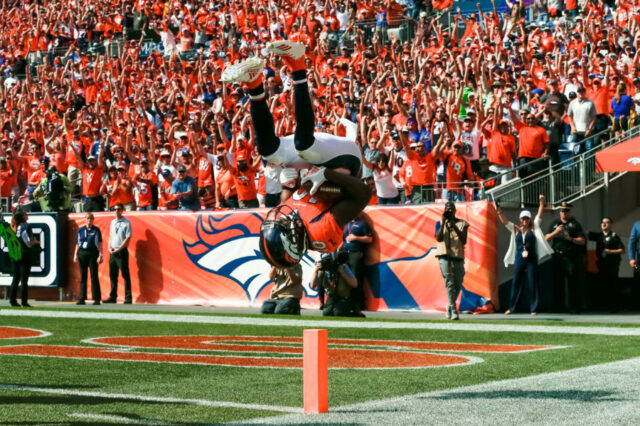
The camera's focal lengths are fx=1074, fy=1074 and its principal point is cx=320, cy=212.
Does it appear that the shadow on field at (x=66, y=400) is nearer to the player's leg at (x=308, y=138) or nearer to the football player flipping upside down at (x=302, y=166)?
the football player flipping upside down at (x=302, y=166)

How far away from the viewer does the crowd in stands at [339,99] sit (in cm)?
1875

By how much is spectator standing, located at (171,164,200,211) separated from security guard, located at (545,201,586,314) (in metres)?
6.76

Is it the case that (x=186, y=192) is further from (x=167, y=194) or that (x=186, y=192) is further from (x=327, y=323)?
(x=327, y=323)

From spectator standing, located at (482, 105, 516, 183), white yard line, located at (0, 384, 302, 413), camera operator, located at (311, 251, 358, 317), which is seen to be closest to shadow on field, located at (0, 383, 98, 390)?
white yard line, located at (0, 384, 302, 413)

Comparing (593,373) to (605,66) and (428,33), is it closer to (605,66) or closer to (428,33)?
(605,66)

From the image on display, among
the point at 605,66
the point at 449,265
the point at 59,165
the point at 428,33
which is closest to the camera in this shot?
the point at 449,265

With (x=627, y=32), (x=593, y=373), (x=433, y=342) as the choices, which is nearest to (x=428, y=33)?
(x=627, y=32)

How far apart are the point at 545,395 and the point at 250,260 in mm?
11668

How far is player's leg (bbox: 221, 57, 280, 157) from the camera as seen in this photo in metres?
6.95

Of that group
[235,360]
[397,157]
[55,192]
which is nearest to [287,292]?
[397,157]

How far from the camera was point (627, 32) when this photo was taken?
21391 mm

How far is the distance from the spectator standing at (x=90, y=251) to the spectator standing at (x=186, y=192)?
5.98 feet

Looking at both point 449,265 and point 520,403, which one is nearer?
point 520,403

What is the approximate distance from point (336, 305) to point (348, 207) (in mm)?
10294
